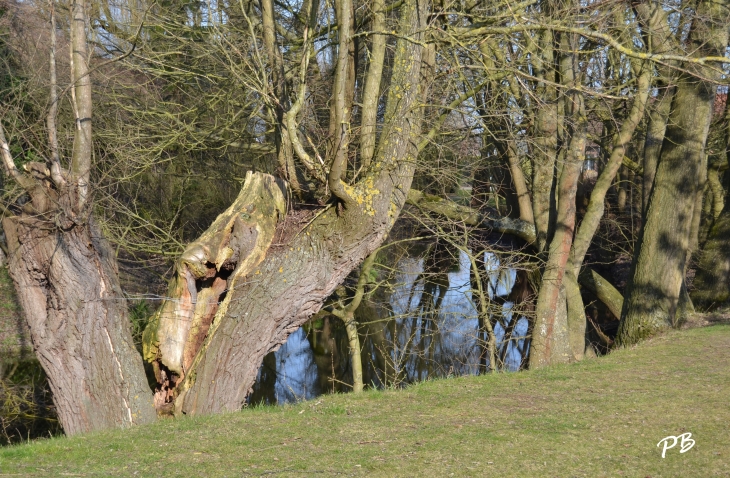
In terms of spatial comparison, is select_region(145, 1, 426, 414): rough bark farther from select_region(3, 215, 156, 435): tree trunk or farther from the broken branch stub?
select_region(3, 215, 156, 435): tree trunk

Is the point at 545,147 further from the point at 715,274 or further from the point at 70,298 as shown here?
the point at 70,298

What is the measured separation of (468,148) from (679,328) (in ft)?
15.7

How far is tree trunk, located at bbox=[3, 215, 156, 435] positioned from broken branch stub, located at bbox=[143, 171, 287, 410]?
1.69 ft

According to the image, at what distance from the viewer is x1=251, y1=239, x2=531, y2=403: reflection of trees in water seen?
1480cm

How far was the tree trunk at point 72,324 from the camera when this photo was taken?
24.2 ft

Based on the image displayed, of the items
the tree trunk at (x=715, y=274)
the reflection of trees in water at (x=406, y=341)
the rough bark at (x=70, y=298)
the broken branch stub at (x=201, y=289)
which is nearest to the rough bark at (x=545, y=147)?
the reflection of trees in water at (x=406, y=341)

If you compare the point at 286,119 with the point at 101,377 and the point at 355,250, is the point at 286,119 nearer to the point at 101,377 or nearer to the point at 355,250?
the point at 355,250

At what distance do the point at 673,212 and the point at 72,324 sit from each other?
9.52 m

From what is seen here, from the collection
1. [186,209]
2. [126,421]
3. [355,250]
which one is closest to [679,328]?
[355,250]

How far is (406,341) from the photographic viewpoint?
1617 centimetres

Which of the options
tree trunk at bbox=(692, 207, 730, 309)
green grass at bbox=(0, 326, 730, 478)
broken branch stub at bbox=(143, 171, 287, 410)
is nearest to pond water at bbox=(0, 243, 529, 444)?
tree trunk at bbox=(692, 207, 730, 309)

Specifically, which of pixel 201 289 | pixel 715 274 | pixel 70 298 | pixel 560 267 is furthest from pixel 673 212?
pixel 70 298

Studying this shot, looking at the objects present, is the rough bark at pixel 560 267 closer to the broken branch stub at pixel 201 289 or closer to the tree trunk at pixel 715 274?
the tree trunk at pixel 715 274

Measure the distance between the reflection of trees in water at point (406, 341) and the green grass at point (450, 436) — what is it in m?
6.35
